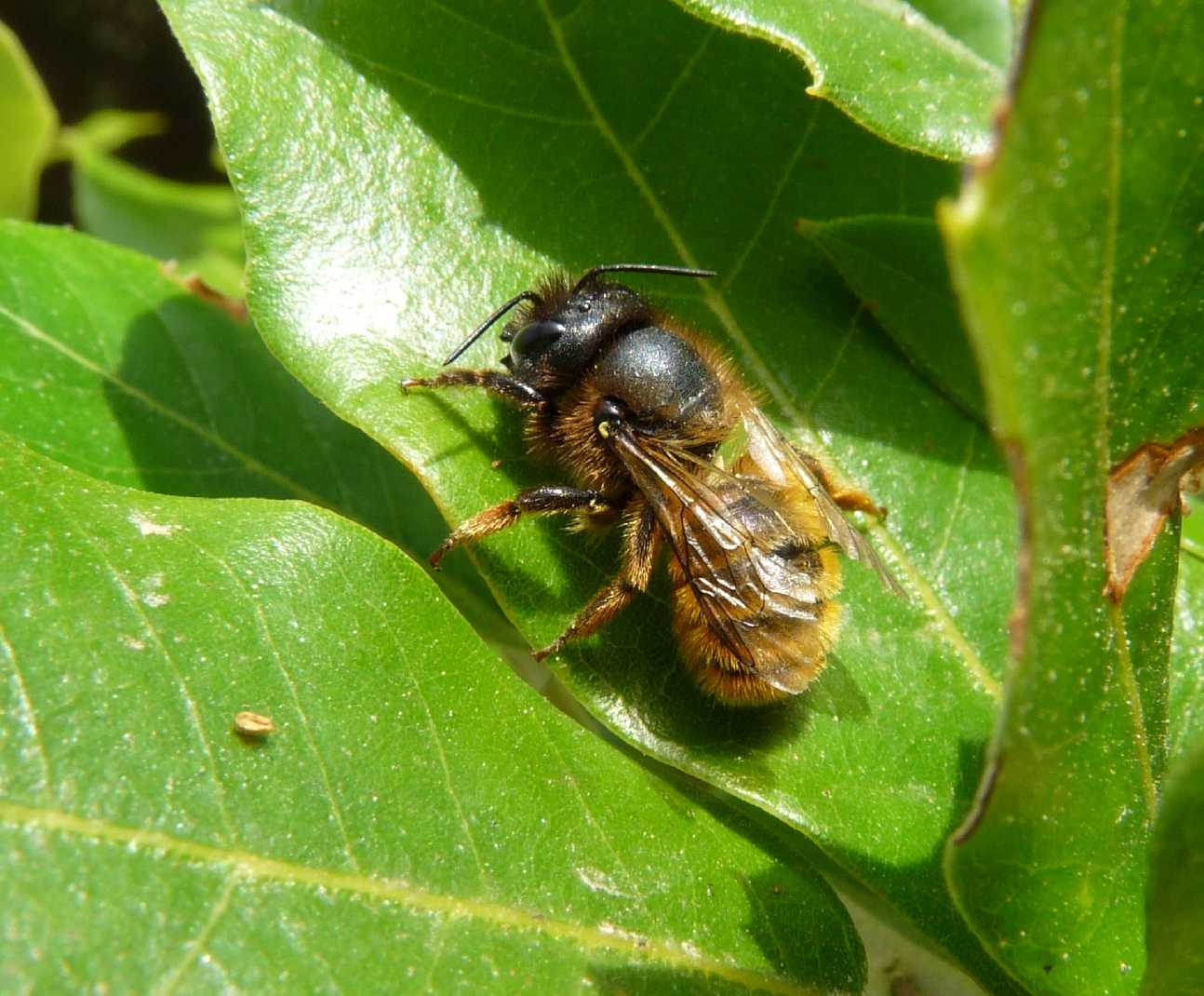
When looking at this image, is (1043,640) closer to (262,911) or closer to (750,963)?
(750,963)

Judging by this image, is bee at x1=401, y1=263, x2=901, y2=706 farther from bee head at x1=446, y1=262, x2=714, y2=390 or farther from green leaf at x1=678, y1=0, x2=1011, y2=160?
green leaf at x1=678, y1=0, x2=1011, y2=160

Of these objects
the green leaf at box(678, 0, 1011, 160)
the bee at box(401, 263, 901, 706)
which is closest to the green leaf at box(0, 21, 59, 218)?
the bee at box(401, 263, 901, 706)

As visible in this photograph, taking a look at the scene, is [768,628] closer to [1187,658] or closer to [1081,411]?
[1187,658]

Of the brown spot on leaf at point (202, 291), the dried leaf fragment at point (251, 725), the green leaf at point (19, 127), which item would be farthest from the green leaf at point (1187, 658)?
the green leaf at point (19, 127)

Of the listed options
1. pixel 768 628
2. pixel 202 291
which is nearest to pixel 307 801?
pixel 768 628

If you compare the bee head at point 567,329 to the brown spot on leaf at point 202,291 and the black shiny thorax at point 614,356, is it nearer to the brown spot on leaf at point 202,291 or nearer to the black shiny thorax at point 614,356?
the black shiny thorax at point 614,356
